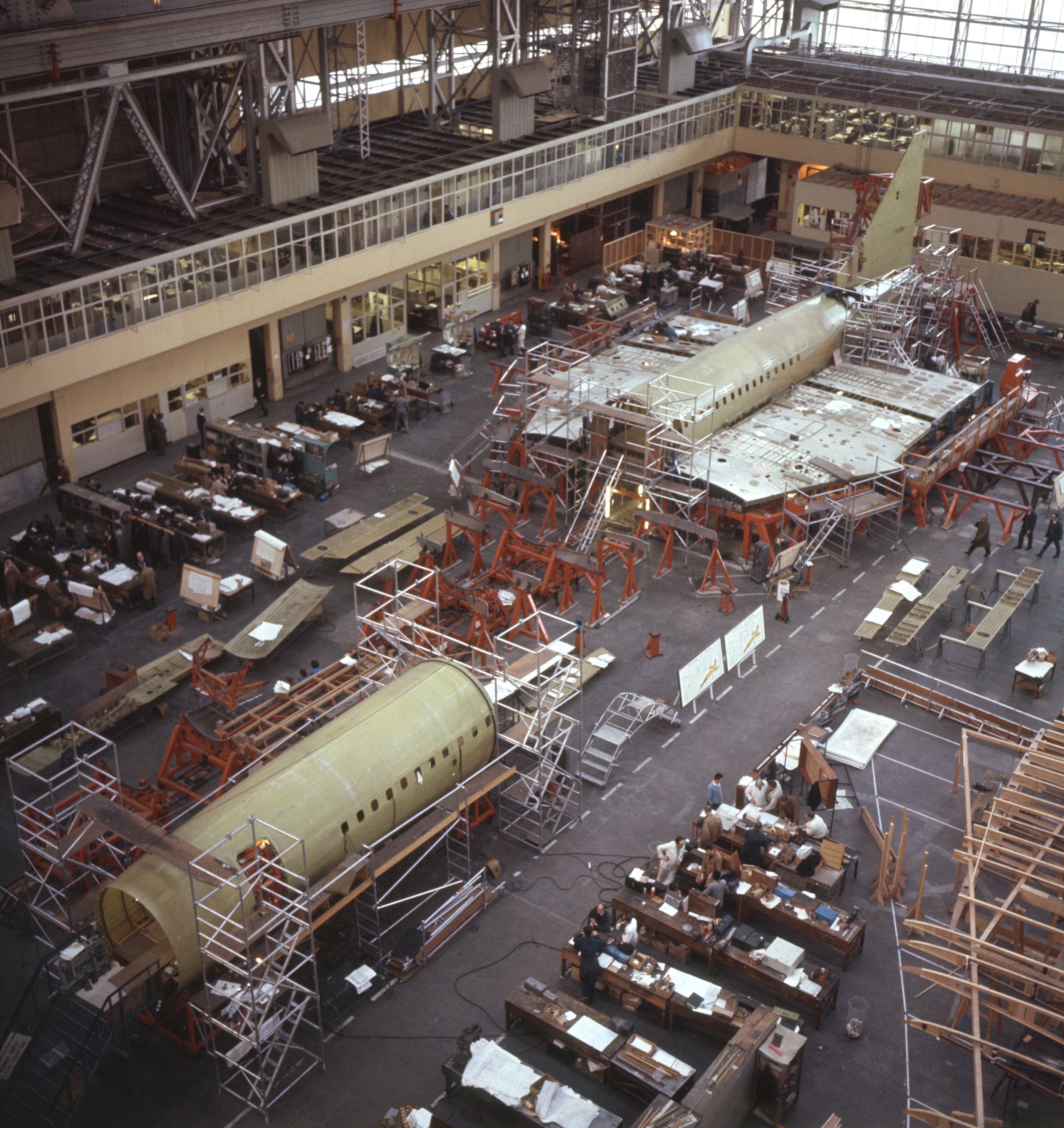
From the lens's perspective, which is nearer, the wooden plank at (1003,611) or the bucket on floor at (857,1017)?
the bucket on floor at (857,1017)

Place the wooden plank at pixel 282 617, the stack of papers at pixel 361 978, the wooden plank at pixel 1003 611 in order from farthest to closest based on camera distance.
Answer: the wooden plank at pixel 1003 611
the wooden plank at pixel 282 617
the stack of papers at pixel 361 978

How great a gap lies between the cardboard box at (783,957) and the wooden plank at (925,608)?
16.0m

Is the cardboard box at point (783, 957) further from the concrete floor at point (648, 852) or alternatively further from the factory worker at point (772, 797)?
the factory worker at point (772, 797)

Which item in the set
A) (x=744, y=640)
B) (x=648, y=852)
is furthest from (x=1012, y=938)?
(x=744, y=640)

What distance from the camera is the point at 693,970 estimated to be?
33375 millimetres

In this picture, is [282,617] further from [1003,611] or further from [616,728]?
[1003,611]

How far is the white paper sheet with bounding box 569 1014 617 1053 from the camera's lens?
30.0 m

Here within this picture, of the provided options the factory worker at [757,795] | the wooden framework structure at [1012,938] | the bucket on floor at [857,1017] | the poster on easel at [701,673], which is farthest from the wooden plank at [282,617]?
the wooden framework structure at [1012,938]

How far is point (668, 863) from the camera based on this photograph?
116 ft

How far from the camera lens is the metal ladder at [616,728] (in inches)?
1585

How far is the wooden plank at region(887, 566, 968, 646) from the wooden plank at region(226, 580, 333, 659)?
20213 mm

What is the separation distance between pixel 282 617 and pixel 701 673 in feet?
48.2

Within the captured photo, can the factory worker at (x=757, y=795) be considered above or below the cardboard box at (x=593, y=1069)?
above

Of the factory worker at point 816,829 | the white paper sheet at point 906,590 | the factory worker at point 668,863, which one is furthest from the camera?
the white paper sheet at point 906,590
